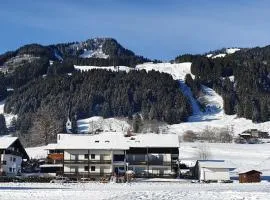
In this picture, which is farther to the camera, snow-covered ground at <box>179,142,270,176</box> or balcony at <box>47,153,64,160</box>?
snow-covered ground at <box>179,142,270,176</box>

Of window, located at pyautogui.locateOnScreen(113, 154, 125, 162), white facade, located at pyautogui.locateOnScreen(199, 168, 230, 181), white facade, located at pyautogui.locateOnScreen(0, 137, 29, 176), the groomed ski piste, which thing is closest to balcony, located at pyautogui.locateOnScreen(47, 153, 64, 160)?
white facade, located at pyautogui.locateOnScreen(0, 137, 29, 176)

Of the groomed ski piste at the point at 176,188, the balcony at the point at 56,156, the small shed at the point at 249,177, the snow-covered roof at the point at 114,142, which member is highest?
the snow-covered roof at the point at 114,142

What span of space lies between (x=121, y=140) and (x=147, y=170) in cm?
721

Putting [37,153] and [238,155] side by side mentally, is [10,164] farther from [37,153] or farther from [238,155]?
[238,155]

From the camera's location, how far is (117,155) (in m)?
94.8

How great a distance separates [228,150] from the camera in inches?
5645

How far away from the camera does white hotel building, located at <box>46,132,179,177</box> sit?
93.9m

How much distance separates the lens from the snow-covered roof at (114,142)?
310ft

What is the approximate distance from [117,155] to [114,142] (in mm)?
2572

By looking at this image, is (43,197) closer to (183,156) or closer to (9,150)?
(9,150)

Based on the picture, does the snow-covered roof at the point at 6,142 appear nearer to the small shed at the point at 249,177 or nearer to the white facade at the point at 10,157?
the white facade at the point at 10,157

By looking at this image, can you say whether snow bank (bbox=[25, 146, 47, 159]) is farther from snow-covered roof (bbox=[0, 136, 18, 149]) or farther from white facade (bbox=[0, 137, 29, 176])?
snow-covered roof (bbox=[0, 136, 18, 149])

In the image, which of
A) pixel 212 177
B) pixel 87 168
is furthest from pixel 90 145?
pixel 212 177

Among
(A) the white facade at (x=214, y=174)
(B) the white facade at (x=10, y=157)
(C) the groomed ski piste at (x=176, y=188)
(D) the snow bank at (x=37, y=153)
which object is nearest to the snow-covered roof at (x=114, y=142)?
(B) the white facade at (x=10, y=157)
